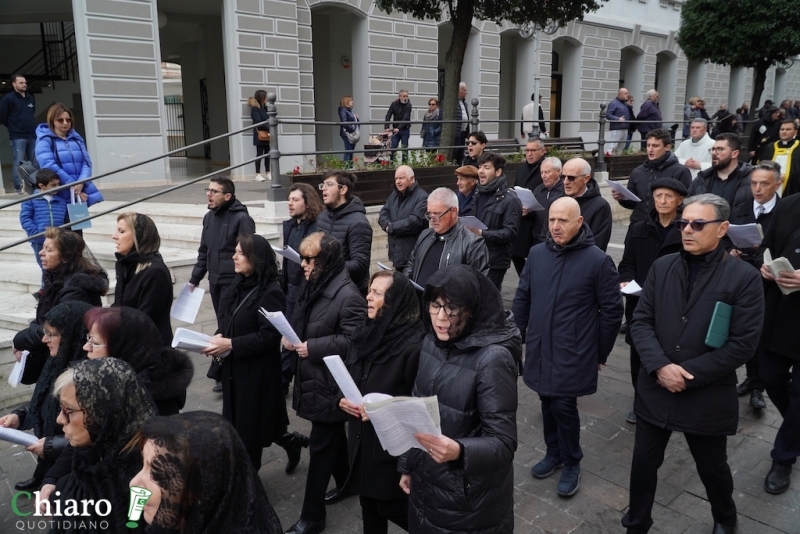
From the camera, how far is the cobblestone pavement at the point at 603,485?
142 inches

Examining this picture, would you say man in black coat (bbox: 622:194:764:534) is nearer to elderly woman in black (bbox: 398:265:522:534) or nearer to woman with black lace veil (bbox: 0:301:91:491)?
elderly woman in black (bbox: 398:265:522:534)

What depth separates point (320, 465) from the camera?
3.55 meters

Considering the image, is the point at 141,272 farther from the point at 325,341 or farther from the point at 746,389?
the point at 746,389

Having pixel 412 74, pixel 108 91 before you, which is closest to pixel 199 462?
pixel 108 91

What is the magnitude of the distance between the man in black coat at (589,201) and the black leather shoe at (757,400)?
1.66 metres

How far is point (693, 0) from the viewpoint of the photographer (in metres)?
18.9

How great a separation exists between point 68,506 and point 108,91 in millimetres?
11243

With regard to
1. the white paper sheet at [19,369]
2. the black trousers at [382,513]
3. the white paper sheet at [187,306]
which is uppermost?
the white paper sheet at [187,306]

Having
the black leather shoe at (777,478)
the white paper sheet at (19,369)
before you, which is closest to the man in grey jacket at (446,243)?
the black leather shoe at (777,478)

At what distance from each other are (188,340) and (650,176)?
4689mm

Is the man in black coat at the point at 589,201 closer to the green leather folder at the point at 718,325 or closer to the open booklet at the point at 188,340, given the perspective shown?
the green leather folder at the point at 718,325

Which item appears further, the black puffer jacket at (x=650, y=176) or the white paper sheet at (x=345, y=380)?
the black puffer jacket at (x=650, y=176)

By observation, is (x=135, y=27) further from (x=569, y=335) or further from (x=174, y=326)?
(x=569, y=335)

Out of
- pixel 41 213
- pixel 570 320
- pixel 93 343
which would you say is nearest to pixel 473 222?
pixel 570 320
